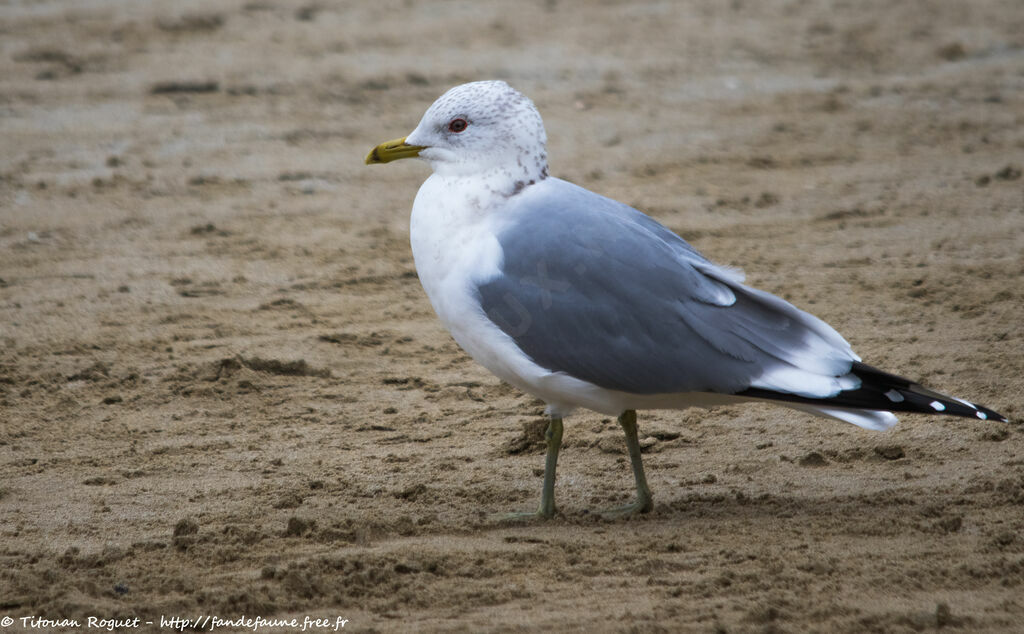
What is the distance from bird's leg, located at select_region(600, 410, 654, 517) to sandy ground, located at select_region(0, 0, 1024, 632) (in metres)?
0.05

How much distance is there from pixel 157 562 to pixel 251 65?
606 centimetres

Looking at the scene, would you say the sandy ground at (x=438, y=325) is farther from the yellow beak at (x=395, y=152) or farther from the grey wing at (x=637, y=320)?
the yellow beak at (x=395, y=152)

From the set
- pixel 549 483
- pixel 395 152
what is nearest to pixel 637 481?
pixel 549 483

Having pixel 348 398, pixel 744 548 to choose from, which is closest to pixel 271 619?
pixel 744 548

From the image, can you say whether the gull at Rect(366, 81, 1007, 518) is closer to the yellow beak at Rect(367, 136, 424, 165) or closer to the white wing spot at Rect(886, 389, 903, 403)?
the white wing spot at Rect(886, 389, 903, 403)

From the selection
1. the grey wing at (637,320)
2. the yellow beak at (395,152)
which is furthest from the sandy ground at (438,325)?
the yellow beak at (395,152)

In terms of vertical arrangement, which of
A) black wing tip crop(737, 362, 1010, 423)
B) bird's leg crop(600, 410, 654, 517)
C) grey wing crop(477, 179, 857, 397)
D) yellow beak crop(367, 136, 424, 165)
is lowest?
bird's leg crop(600, 410, 654, 517)

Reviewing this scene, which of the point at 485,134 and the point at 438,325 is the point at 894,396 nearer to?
the point at 485,134

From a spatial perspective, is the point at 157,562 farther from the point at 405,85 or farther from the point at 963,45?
the point at 963,45

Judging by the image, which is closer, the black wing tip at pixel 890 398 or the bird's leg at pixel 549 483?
the black wing tip at pixel 890 398

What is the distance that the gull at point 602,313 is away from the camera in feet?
11.5

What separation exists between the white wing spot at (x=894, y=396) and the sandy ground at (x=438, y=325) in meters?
0.42

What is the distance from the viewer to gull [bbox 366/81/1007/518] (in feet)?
11.5

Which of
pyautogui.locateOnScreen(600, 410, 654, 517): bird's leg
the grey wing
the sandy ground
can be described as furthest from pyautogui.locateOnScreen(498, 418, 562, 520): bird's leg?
the grey wing
